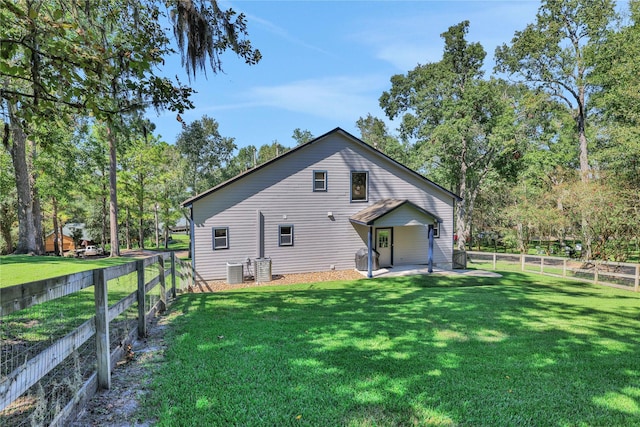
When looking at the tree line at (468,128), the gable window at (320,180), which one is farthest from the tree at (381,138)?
the gable window at (320,180)

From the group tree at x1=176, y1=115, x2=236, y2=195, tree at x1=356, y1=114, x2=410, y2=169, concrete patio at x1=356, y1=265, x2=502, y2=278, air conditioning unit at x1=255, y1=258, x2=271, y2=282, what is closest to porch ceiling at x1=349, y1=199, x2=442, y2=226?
concrete patio at x1=356, y1=265, x2=502, y2=278

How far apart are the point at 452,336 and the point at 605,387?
170 cm

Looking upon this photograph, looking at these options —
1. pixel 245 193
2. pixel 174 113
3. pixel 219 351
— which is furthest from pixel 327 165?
pixel 219 351

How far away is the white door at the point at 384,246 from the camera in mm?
15633

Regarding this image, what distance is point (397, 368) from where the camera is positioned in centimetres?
335

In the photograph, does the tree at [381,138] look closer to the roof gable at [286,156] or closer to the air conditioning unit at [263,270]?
the roof gable at [286,156]

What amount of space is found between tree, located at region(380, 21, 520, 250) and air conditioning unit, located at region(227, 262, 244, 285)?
16.3 metres

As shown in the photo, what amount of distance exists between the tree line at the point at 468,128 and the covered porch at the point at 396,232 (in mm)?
7200

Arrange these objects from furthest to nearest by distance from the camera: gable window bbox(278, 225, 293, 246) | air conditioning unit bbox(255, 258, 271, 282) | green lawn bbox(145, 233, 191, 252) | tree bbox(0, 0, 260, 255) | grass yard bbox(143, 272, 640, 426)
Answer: green lawn bbox(145, 233, 191, 252)
gable window bbox(278, 225, 293, 246)
air conditioning unit bbox(255, 258, 271, 282)
tree bbox(0, 0, 260, 255)
grass yard bbox(143, 272, 640, 426)

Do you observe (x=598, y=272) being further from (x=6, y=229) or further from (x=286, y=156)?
(x=6, y=229)

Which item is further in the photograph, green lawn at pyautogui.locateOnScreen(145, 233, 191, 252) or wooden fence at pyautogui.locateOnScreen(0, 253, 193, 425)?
green lawn at pyautogui.locateOnScreen(145, 233, 191, 252)

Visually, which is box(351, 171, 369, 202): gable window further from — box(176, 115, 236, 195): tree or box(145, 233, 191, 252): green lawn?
box(176, 115, 236, 195): tree

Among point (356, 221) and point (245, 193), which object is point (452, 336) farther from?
point (245, 193)

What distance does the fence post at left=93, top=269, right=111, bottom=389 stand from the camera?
9.13 feet
